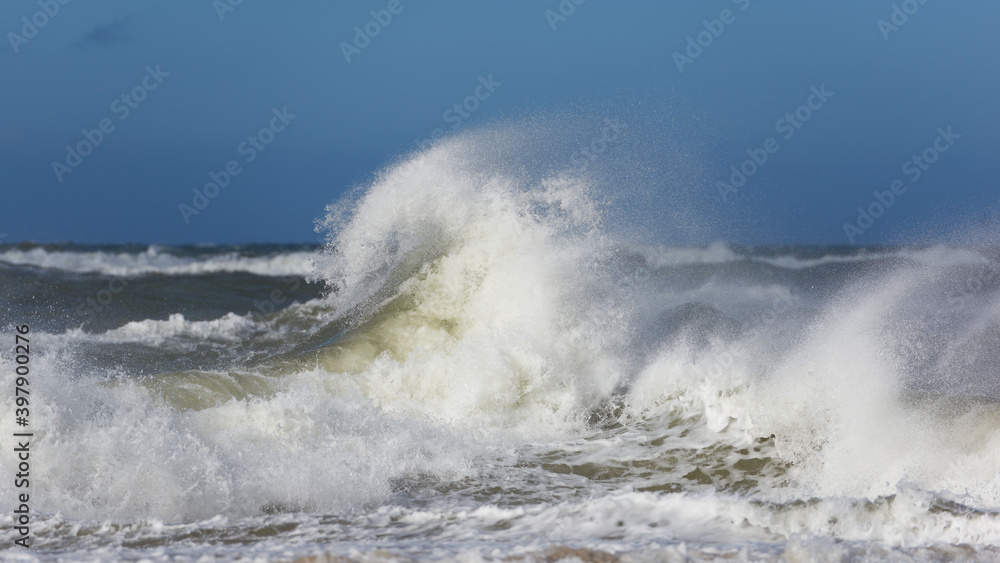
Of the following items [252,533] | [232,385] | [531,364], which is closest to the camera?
[252,533]

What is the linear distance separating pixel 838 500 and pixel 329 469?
2865 mm

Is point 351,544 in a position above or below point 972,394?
below

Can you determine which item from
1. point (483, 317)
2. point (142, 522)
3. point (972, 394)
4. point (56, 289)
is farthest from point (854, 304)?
point (56, 289)

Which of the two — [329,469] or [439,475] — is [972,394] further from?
[329,469]

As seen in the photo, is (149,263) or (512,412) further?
(149,263)

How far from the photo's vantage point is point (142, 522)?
3740mm

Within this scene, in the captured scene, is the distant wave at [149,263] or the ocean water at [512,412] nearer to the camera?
the ocean water at [512,412]

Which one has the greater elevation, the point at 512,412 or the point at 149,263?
the point at 149,263

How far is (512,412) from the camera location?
23.9ft

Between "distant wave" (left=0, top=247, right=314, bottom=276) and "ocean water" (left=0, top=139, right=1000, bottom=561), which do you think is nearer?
"ocean water" (left=0, top=139, right=1000, bottom=561)

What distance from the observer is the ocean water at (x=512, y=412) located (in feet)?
11.7

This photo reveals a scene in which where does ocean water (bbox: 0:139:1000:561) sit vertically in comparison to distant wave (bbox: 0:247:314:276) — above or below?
below

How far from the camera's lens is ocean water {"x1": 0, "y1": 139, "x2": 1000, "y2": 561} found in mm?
3557

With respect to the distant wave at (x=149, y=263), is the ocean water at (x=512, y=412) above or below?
below
